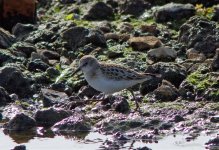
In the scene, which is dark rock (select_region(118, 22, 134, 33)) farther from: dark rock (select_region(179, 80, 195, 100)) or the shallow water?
the shallow water

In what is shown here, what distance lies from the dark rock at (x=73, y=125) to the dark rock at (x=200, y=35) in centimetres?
430

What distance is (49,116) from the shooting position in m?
15.9

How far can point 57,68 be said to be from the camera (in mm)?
19406

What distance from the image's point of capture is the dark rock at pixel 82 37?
20.2 meters

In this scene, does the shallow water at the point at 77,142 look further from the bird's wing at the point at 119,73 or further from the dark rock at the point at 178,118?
the bird's wing at the point at 119,73

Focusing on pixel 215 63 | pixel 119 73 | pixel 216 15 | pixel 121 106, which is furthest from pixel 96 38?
pixel 121 106

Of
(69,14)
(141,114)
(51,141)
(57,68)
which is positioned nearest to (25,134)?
(51,141)

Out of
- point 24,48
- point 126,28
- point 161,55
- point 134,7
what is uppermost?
point 134,7

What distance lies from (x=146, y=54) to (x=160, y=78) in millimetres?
2198

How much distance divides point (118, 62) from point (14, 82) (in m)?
2.29

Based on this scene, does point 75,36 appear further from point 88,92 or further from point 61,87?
point 88,92

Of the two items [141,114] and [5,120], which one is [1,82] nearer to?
[5,120]

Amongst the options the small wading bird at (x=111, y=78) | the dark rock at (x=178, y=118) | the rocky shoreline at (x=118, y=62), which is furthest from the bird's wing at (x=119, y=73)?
the dark rock at (x=178, y=118)

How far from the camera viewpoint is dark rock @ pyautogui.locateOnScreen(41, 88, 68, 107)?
56.7 feet
